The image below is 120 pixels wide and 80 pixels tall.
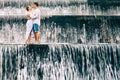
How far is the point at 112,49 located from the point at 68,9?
10.2 feet

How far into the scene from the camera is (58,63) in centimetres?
1755

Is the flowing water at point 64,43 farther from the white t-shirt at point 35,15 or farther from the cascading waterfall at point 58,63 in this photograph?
the white t-shirt at point 35,15

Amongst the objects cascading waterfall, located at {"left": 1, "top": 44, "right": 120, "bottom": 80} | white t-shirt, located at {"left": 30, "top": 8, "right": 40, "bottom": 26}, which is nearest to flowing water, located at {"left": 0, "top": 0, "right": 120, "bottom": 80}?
cascading waterfall, located at {"left": 1, "top": 44, "right": 120, "bottom": 80}

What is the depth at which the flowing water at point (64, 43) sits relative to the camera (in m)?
17.4

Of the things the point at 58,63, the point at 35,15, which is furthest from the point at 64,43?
the point at 35,15

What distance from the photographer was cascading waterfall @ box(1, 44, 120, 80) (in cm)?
1731

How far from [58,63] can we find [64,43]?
1.05 m

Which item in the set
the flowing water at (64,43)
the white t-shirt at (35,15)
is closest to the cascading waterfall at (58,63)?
the flowing water at (64,43)

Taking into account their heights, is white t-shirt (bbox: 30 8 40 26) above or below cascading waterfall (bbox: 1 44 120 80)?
above

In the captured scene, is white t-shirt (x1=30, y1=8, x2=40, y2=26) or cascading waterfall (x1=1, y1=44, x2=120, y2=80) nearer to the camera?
cascading waterfall (x1=1, y1=44, x2=120, y2=80)

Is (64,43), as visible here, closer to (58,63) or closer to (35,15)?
(58,63)

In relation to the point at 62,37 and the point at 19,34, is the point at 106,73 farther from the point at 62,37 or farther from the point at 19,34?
the point at 19,34

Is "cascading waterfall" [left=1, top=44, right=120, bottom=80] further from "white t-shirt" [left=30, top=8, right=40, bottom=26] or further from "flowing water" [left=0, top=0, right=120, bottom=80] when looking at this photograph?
"white t-shirt" [left=30, top=8, right=40, bottom=26]

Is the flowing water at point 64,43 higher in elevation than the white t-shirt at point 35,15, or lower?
lower
